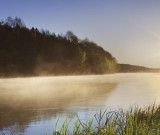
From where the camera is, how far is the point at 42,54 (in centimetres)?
12900

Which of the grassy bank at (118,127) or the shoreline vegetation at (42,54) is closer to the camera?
the grassy bank at (118,127)

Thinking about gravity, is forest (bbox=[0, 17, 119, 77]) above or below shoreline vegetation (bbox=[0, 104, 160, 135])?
above

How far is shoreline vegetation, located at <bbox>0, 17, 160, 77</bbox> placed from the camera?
367ft

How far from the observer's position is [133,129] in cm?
932

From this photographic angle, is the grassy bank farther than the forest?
No

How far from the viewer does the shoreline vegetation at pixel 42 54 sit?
367 ft

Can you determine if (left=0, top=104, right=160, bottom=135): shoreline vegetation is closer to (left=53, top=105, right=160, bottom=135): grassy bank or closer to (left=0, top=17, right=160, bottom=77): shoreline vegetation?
(left=53, top=105, right=160, bottom=135): grassy bank

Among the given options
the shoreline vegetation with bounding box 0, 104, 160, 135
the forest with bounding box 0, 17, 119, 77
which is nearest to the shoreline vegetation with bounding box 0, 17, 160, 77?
the forest with bounding box 0, 17, 119, 77

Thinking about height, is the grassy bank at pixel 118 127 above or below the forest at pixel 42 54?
below

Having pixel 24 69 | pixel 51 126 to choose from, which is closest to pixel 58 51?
pixel 24 69

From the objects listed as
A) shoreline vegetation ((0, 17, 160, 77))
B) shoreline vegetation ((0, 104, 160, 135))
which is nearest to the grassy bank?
shoreline vegetation ((0, 104, 160, 135))

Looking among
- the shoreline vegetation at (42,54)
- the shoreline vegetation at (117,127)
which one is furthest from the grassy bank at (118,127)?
the shoreline vegetation at (42,54)

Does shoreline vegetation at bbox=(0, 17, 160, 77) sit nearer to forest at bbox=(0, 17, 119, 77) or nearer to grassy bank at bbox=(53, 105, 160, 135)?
forest at bbox=(0, 17, 119, 77)

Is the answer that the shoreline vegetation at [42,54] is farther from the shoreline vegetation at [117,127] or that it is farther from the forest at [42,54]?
the shoreline vegetation at [117,127]
